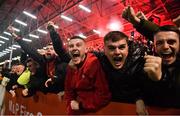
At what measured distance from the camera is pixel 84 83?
2.28 meters

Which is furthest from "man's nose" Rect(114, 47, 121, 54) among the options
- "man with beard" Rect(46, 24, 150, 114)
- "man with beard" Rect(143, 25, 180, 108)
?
"man with beard" Rect(143, 25, 180, 108)

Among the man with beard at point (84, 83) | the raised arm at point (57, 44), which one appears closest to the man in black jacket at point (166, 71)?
the man with beard at point (84, 83)

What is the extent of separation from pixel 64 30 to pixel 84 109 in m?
15.7

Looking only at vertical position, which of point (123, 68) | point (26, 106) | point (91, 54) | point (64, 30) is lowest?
point (26, 106)

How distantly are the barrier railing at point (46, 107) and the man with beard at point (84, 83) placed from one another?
11cm

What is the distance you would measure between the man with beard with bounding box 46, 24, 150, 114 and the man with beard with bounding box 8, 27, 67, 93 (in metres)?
0.92

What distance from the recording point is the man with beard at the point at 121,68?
78.4 inches

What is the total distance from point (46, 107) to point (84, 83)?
1.04m

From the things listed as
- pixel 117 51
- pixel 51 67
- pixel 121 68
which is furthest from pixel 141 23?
pixel 51 67

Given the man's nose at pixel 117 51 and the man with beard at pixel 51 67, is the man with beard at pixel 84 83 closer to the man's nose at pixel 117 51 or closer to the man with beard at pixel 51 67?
the man's nose at pixel 117 51

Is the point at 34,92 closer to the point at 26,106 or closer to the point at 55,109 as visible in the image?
the point at 26,106

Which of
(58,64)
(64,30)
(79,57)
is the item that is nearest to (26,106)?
(58,64)

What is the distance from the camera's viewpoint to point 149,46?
2.59m

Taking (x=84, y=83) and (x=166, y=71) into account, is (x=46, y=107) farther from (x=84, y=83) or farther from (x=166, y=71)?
(x=166, y=71)
